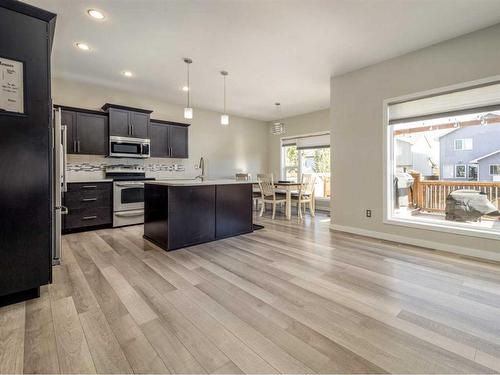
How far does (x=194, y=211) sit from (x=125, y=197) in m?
1.88

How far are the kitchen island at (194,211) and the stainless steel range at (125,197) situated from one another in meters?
0.97

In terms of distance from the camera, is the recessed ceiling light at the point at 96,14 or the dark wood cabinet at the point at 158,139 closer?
the recessed ceiling light at the point at 96,14

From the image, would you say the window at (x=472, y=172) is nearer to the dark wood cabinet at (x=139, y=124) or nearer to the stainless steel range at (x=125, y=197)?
the stainless steel range at (x=125, y=197)

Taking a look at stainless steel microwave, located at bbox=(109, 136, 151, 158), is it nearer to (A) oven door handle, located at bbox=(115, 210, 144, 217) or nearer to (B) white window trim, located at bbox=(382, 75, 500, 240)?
(A) oven door handle, located at bbox=(115, 210, 144, 217)

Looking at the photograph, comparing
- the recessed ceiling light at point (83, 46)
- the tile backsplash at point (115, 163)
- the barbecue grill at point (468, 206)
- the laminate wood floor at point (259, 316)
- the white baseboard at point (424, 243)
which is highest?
the recessed ceiling light at point (83, 46)

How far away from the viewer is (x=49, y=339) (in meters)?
1.42

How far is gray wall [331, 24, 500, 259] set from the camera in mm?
2799

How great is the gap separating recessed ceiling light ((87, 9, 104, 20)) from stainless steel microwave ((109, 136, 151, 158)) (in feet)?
7.12

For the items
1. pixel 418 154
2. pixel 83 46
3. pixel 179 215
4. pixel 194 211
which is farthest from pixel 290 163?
pixel 83 46

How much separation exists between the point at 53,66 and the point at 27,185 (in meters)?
2.99

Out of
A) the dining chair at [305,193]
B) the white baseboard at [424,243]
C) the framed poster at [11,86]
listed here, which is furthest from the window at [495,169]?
the framed poster at [11,86]

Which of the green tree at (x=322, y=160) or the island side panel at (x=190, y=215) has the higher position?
the green tree at (x=322, y=160)

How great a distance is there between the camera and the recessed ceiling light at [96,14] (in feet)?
8.16

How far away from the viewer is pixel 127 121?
4.52 metres
